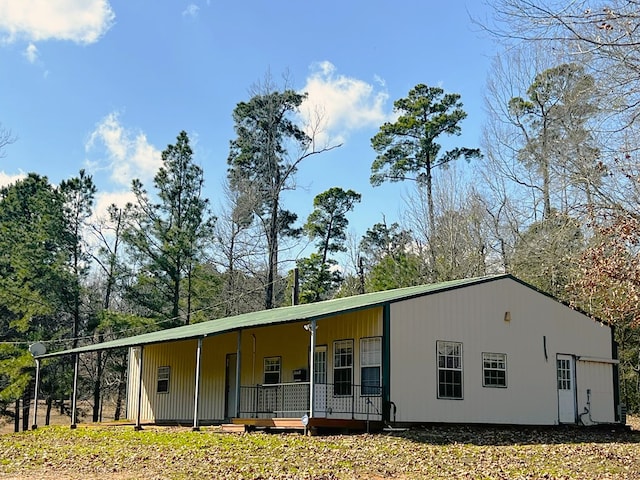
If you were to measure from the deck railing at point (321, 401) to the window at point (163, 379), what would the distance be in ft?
20.9

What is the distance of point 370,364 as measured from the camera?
705 inches

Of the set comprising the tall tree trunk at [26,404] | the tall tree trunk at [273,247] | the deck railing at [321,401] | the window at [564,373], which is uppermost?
the tall tree trunk at [273,247]

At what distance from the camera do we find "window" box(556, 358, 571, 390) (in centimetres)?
2072

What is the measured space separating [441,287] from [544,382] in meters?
4.07

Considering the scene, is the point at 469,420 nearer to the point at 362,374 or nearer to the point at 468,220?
the point at 362,374

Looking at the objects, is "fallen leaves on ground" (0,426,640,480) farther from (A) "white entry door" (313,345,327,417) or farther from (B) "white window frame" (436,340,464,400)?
(A) "white entry door" (313,345,327,417)

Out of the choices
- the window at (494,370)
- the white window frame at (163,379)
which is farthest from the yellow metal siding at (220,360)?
the window at (494,370)

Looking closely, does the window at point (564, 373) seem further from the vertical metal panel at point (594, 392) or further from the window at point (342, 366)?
the window at point (342, 366)

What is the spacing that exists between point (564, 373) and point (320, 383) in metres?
7.18

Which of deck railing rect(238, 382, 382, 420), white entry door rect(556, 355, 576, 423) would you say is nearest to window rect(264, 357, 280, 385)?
deck railing rect(238, 382, 382, 420)

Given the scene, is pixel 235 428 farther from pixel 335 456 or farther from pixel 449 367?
pixel 335 456

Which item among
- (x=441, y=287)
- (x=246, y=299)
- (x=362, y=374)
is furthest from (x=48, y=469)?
(x=246, y=299)

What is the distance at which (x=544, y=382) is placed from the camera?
20.2 m

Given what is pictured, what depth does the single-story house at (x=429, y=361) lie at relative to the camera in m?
17.6
